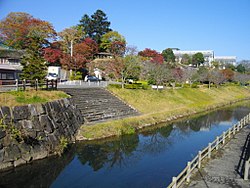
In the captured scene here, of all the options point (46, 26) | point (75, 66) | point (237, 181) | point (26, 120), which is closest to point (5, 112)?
point (26, 120)

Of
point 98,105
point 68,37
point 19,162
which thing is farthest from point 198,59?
point 19,162

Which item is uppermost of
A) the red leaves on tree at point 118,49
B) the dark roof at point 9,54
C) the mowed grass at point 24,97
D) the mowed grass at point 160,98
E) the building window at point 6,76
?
the red leaves on tree at point 118,49

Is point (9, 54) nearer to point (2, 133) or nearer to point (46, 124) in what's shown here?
point (46, 124)

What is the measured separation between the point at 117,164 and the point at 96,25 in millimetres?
61940

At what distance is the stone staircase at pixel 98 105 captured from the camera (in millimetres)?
23656

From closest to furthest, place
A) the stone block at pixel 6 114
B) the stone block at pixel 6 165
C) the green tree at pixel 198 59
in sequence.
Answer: the stone block at pixel 6 165, the stone block at pixel 6 114, the green tree at pixel 198 59

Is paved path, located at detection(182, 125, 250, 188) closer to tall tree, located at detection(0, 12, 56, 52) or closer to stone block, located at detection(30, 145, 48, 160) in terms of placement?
stone block, located at detection(30, 145, 48, 160)

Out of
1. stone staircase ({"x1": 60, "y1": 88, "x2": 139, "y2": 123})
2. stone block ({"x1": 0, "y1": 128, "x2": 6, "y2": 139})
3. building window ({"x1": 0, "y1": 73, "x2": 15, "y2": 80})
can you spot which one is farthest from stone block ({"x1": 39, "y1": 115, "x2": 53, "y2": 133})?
building window ({"x1": 0, "y1": 73, "x2": 15, "y2": 80})

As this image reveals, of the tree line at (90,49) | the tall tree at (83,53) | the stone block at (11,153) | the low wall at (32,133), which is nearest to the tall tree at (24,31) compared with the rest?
the tree line at (90,49)

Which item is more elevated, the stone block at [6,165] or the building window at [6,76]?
the building window at [6,76]

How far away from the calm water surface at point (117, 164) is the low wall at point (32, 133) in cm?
67

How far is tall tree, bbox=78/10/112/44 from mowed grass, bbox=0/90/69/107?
5330cm

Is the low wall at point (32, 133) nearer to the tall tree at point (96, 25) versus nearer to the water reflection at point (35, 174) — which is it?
the water reflection at point (35, 174)

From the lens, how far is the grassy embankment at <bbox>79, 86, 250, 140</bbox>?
20906mm
